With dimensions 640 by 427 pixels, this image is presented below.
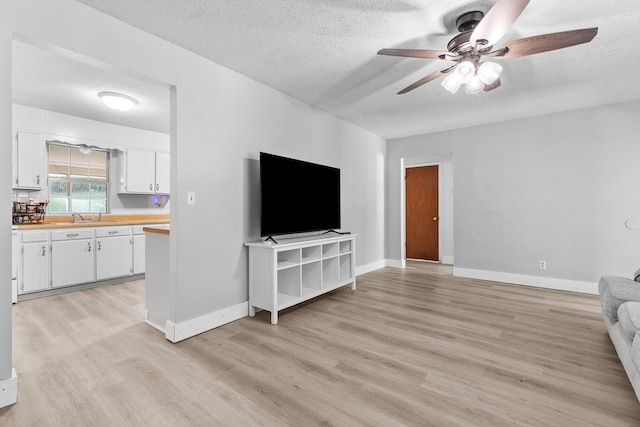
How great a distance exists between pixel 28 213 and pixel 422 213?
653cm

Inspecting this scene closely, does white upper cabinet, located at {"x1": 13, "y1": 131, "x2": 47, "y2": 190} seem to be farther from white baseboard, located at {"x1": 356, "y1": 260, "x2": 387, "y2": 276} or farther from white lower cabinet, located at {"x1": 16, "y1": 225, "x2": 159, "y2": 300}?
white baseboard, located at {"x1": 356, "y1": 260, "x2": 387, "y2": 276}

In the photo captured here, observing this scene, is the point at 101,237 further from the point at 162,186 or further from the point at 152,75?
the point at 152,75

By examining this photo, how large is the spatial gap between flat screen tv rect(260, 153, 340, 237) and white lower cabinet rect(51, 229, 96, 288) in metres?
2.78

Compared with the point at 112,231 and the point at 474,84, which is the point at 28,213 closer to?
the point at 112,231

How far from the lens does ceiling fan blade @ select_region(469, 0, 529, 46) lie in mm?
1480

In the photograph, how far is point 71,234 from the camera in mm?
3871

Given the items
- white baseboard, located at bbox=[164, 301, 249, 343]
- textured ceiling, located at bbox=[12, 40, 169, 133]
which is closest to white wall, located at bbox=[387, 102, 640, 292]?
white baseboard, located at bbox=[164, 301, 249, 343]

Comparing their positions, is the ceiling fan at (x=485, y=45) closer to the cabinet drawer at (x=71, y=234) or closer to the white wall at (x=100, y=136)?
the cabinet drawer at (x=71, y=234)

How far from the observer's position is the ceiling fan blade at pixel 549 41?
166 centimetres

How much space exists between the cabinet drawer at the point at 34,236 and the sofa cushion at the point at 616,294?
5764 mm

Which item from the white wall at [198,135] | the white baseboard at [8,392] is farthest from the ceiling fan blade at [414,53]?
the white baseboard at [8,392]

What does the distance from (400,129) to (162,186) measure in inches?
167

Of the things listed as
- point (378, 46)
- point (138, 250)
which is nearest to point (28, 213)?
point (138, 250)

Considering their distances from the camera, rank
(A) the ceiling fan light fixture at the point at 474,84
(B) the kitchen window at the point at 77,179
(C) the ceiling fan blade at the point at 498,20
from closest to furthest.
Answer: (C) the ceiling fan blade at the point at 498,20, (A) the ceiling fan light fixture at the point at 474,84, (B) the kitchen window at the point at 77,179
